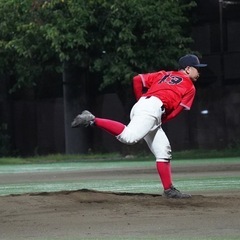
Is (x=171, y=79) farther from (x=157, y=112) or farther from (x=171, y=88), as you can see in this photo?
(x=157, y=112)

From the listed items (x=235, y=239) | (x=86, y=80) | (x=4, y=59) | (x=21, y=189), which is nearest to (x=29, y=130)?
(x=86, y=80)

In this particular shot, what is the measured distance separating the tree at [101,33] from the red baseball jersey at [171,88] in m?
Result: 17.3

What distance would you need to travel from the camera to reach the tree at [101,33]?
94.2 ft

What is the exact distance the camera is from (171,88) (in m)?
10.8

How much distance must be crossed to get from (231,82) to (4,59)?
1004cm

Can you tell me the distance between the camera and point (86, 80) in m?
37.9

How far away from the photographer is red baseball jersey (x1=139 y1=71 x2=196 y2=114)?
422 inches

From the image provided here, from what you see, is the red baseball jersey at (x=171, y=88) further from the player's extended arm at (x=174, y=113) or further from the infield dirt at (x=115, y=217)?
the infield dirt at (x=115, y=217)

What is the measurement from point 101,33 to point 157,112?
1930 cm

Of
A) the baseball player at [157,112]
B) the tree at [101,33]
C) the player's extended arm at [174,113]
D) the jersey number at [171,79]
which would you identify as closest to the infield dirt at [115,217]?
the baseball player at [157,112]

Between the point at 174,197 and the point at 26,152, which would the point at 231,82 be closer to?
the point at 26,152

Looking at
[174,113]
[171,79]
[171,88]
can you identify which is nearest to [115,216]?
[174,113]

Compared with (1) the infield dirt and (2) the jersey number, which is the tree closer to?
(2) the jersey number

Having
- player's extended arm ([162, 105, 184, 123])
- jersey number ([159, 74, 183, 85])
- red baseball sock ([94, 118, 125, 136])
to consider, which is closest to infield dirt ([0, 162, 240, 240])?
red baseball sock ([94, 118, 125, 136])
